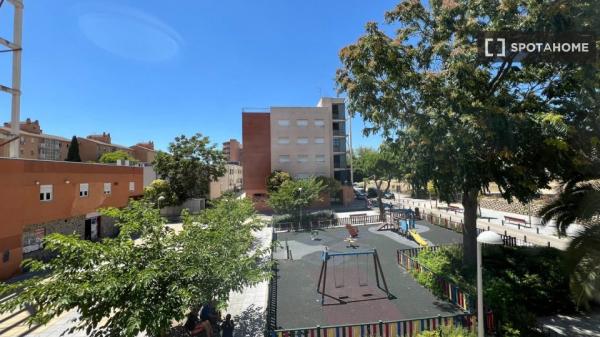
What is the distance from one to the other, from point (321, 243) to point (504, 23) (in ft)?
54.1

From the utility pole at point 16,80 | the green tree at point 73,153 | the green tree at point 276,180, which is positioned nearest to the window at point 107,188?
the utility pole at point 16,80

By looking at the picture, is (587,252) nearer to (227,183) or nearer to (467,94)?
(467,94)

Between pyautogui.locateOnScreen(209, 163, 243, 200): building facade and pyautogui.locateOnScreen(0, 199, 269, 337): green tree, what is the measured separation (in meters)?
35.4

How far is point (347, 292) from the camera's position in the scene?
41.9ft

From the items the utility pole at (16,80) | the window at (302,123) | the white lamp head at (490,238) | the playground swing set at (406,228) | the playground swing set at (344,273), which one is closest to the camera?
the white lamp head at (490,238)

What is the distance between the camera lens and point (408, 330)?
29.3ft

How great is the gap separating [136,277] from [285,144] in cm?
3779

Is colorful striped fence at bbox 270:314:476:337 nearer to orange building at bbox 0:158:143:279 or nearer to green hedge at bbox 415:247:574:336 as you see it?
green hedge at bbox 415:247:574:336

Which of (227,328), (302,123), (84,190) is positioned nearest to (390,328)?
(227,328)

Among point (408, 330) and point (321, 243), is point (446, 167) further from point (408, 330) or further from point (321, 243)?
point (321, 243)

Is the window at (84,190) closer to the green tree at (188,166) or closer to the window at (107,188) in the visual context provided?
the window at (107,188)

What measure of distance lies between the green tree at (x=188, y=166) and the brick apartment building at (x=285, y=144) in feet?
16.9

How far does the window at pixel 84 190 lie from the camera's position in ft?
70.1

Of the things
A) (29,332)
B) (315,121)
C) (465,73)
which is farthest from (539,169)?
(315,121)
